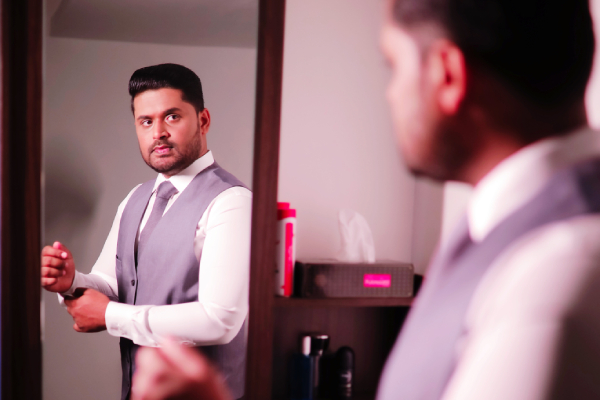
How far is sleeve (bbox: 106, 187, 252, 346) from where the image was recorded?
1.41 metres

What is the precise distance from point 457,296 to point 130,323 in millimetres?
1190

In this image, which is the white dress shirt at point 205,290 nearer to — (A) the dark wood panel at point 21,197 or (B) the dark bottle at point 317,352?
(A) the dark wood panel at point 21,197

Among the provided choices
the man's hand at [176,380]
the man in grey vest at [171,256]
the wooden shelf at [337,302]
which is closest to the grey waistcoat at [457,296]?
the man's hand at [176,380]

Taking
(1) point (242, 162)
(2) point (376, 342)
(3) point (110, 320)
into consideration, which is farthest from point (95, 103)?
(2) point (376, 342)

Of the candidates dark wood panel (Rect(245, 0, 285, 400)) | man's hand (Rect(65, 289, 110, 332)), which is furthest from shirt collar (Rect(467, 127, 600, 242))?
man's hand (Rect(65, 289, 110, 332))

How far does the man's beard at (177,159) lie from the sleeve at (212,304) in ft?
0.57

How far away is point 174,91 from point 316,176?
1.79ft

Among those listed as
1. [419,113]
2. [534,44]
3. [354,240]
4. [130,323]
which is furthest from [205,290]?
[534,44]

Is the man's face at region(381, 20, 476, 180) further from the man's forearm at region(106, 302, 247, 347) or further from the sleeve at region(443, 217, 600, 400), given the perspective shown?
the man's forearm at region(106, 302, 247, 347)

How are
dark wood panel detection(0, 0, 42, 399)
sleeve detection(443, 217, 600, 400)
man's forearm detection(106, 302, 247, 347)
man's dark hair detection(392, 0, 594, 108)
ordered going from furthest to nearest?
man's forearm detection(106, 302, 247, 347) → dark wood panel detection(0, 0, 42, 399) → man's dark hair detection(392, 0, 594, 108) → sleeve detection(443, 217, 600, 400)

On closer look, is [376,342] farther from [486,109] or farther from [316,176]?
[486,109]

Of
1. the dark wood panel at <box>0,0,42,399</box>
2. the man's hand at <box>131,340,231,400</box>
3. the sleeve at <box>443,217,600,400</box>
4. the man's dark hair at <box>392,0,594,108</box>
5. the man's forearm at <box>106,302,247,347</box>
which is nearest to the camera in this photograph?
the sleeve at <box>443,217,600,400</box>

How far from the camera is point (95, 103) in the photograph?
4.55 ft

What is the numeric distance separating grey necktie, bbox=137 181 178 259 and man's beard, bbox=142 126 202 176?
0.04 m
